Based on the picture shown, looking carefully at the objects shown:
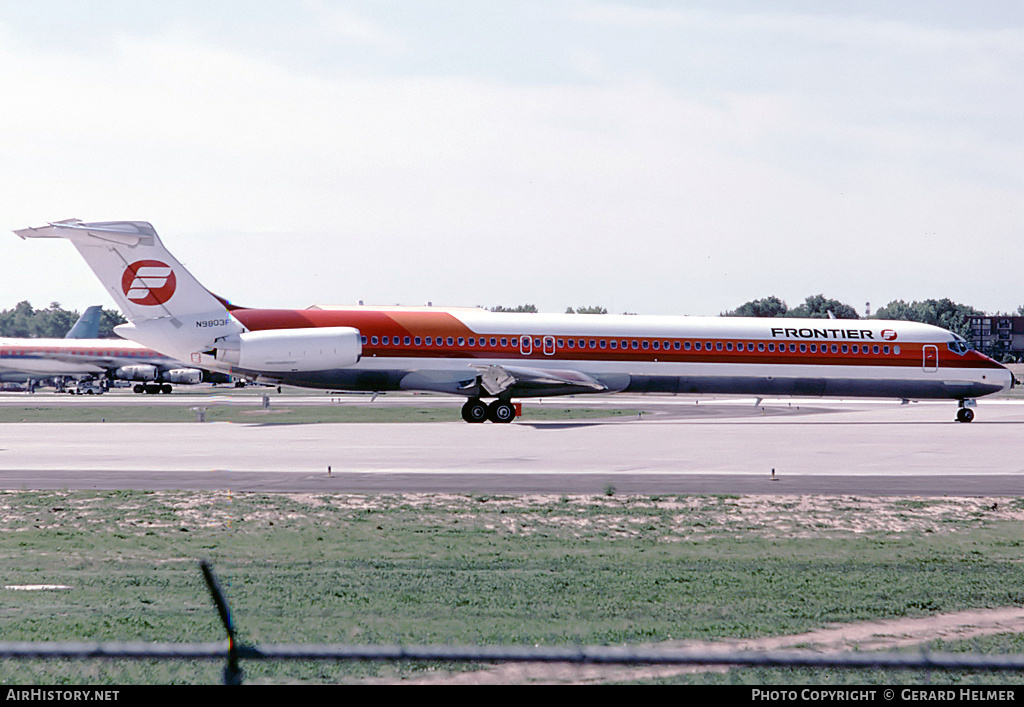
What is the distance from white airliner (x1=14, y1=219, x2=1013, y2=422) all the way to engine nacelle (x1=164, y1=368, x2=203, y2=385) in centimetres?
4392

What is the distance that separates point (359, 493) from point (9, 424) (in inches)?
957

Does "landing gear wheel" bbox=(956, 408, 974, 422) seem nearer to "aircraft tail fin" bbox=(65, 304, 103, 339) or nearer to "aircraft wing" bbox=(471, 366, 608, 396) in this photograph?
"aircraft wing" bbox=(471, 366, 608, 396)

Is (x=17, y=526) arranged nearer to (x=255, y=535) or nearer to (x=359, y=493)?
(x=255, y=535)

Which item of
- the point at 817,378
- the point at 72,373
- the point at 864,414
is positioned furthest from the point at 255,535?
the point at 72,373

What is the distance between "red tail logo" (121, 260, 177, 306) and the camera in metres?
34.6

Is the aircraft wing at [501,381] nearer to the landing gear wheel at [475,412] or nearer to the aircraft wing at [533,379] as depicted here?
the aircraft wing at [533,379]

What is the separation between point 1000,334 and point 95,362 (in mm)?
173325

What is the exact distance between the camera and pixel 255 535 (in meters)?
13.3

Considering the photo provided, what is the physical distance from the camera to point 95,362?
3009 inches

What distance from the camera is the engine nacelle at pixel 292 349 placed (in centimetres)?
3459

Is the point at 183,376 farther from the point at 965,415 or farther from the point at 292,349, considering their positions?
→ the point at 965,415

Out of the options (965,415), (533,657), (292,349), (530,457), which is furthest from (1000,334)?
(533,657)

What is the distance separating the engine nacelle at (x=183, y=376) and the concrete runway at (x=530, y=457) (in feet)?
141
